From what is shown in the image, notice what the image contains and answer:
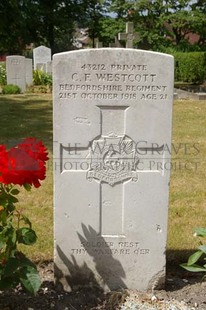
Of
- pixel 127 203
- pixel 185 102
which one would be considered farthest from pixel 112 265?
pixel 185 102

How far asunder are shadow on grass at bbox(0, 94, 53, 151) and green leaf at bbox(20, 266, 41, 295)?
4474 millimetres

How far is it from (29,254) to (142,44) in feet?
67.8

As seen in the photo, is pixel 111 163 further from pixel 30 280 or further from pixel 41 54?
pixel 41 54

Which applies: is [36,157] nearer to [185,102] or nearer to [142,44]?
[185,102]

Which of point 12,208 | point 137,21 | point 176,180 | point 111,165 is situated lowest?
point 176,180

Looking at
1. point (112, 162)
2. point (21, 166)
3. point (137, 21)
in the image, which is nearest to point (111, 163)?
point (112, 162)

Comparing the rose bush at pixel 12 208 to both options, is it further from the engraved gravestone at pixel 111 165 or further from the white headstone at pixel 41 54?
the white headstone at pixel 41 54

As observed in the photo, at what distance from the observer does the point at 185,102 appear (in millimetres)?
12633

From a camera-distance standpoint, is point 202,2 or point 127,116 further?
point 202,2

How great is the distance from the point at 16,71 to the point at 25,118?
545 centimetres

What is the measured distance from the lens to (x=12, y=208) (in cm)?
253

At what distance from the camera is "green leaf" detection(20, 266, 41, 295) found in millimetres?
2338

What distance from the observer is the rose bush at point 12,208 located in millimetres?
2336

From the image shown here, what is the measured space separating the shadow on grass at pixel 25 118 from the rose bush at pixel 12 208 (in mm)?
4317
